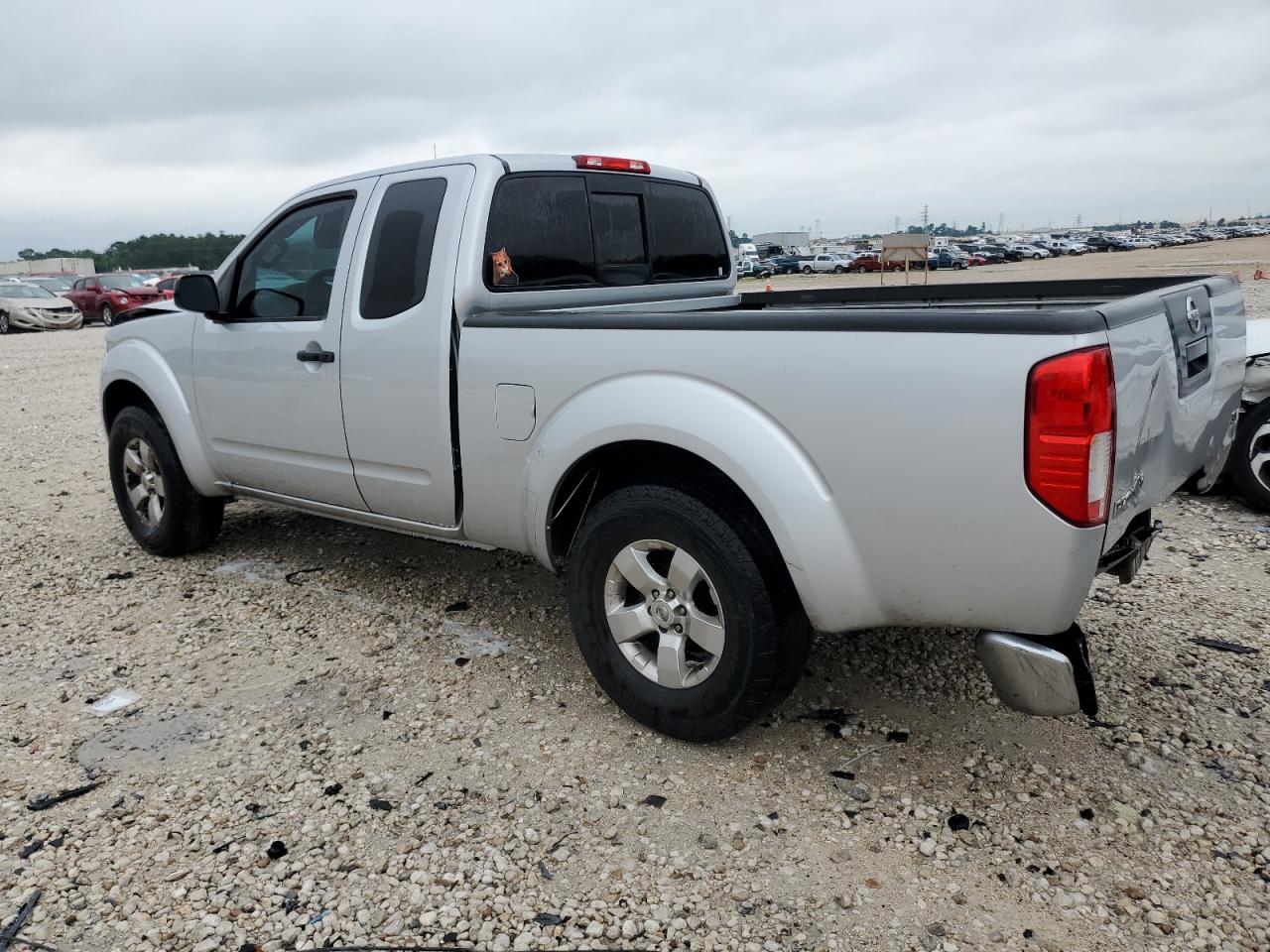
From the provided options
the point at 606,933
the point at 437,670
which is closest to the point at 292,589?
the point at 437,670

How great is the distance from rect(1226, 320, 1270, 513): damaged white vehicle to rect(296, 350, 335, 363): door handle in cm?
463

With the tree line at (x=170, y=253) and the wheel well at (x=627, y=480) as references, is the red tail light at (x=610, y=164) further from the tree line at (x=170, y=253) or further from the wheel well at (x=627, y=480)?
the tree line at (x=170, y=253)

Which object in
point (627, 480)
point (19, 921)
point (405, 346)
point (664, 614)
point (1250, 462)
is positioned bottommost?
point (19, 921)

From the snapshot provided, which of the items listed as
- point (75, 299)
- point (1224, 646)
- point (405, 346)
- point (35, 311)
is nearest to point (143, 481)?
point (405, 346)

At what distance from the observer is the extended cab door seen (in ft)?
12.2

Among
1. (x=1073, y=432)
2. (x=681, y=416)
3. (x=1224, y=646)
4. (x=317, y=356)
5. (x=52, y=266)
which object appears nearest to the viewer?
(x=1073, y=432)

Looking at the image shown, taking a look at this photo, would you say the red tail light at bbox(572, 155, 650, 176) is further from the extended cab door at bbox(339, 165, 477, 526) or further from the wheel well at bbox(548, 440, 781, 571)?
the wheel well at bbox(548, 440, 781, 571)

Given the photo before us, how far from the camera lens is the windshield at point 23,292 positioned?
25.6 metres

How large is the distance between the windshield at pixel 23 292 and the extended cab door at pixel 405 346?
1026 inches

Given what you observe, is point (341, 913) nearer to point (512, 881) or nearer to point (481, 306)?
point (512, 881)

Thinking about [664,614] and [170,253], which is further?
[170,253]

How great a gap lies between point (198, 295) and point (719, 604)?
294 cm

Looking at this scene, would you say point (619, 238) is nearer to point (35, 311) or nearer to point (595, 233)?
point (595, 233)

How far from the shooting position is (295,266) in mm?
4414
